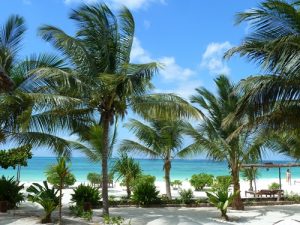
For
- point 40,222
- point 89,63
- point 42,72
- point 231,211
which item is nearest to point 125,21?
point 89,63

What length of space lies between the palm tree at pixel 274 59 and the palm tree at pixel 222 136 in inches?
228

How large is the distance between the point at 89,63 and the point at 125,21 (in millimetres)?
1801

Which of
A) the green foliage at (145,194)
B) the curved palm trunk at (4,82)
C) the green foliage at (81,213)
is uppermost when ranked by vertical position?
the curved palm trunk at (4,82)

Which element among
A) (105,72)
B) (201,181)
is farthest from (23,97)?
(201,181)

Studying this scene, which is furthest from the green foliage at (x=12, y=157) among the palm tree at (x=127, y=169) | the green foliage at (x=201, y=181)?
the green foliage at (x=201, y=181)

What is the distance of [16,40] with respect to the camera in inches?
512

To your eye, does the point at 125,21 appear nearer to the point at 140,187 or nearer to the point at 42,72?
the point at 42,72

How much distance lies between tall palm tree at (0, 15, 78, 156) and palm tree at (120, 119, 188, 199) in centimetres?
550

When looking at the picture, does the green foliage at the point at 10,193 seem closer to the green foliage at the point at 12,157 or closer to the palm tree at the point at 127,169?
the green foliage at the point at 12,157

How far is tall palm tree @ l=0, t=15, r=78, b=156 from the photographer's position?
11805mm

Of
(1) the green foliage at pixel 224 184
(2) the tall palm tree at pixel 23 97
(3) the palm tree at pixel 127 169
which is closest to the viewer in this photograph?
(2) the tall palm tree at pixel 23 97

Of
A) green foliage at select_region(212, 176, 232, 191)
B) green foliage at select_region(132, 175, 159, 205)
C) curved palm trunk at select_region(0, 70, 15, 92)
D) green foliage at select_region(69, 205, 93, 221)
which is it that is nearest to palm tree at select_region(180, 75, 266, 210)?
green foliage at select_region(212, 176, 232, 191)

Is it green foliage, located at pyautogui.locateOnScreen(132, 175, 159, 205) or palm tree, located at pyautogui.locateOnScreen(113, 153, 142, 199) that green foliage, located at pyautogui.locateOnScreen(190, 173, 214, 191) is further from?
green foliage, located at pyautogui.locateOnScreen(132, 175, 159, 205)

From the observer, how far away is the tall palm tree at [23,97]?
Answer: 11.8 meters
